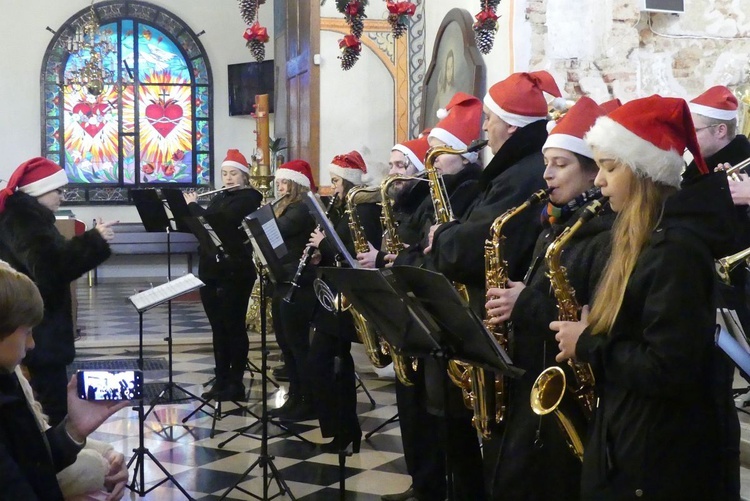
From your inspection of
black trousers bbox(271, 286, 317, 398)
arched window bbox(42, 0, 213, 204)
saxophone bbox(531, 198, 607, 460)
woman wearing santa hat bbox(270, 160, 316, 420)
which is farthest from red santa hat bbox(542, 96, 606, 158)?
arched window bbox(42, 0, 213, 204)

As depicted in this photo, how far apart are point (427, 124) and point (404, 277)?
223 inches

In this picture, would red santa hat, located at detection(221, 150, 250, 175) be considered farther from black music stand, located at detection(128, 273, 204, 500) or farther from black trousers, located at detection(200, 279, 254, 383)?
black music stand, located at detection(128, 273, 204, 500)

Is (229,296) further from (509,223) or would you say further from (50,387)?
(509,223)

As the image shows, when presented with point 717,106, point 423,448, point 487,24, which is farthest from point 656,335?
point 487,24

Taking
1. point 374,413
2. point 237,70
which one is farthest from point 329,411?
point 237,70

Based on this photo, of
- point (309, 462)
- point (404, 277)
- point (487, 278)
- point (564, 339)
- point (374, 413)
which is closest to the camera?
point (564, 339)

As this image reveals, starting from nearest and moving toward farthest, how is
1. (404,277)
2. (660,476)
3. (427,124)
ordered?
(660,476) < (404,277) < (427,124)

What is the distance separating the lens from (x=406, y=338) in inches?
109

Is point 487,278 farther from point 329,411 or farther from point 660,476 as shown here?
point 329,411

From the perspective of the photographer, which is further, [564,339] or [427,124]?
[427,124]

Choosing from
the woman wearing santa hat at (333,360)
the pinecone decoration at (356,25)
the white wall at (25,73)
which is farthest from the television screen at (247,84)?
the woman wearing santa hat at (333,360)

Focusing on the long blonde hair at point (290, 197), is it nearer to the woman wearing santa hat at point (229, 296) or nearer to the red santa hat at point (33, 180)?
the woman wearing santa hat at point (229, 296)

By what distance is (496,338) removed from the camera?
316 centimetres

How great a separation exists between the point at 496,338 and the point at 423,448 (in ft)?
4.13
